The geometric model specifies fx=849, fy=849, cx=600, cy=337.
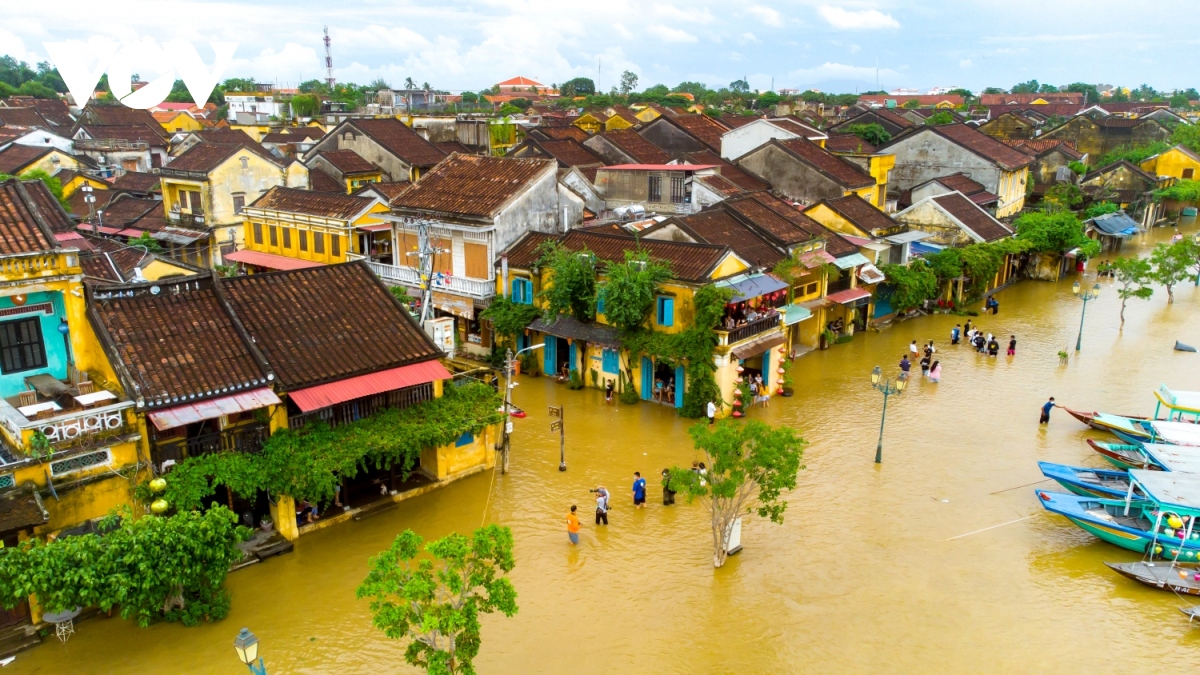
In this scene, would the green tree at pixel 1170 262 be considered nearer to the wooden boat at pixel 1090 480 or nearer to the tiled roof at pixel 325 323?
the wooden boat at pixel 1090 480

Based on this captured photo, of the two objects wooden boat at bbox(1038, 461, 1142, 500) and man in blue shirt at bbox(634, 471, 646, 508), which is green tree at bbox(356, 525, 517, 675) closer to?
man in blue shirt at bbox(634, 471, 646, 508)

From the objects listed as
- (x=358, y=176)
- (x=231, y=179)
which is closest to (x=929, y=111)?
(x=358, y=176)

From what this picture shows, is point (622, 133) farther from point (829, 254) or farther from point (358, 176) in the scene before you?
point (829, 254)

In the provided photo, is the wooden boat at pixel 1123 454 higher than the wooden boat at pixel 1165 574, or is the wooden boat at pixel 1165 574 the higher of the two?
the wooden boat at pixel 1123 454

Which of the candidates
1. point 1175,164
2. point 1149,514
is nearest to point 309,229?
point 1149,514

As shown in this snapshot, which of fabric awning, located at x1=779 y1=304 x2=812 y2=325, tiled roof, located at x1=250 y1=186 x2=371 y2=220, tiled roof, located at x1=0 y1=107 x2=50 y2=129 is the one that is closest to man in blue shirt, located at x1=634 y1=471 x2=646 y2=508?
fabric awning, located at x1=779 y1=304 x2=812 y2=325

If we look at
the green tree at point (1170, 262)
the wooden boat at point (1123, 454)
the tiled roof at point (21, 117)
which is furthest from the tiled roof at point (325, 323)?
the tiled roof at point (21, 117)
